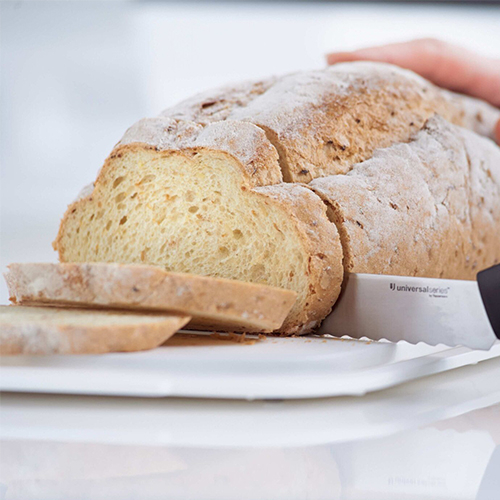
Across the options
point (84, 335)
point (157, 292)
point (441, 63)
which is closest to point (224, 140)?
point (157, 292)

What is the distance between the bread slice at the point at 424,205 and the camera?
2980 mm

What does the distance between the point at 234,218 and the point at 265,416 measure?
0.94 metres

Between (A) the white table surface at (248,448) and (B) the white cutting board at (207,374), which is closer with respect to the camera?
(A) the white table surface at (248,448)

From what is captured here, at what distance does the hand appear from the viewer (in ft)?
14.4

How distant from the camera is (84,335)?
2242 millimetres

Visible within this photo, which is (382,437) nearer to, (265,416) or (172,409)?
(265,416)

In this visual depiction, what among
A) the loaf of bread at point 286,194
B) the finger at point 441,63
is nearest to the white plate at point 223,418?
the loaf of bread at point 286,194

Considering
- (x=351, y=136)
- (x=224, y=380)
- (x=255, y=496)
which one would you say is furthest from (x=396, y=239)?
(x=255, y=496)

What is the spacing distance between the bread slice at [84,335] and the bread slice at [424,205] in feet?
2.86

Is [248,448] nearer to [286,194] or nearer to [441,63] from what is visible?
[286,194]

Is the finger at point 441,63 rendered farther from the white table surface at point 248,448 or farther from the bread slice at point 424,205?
the white table surface at point 248,448

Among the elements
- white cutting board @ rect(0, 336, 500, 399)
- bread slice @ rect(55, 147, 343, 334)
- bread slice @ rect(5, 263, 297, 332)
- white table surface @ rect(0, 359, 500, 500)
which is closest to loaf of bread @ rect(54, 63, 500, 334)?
bread slice @ rect(55, 147, 343, 334)

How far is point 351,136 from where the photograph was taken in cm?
328

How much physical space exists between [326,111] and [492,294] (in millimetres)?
1124
